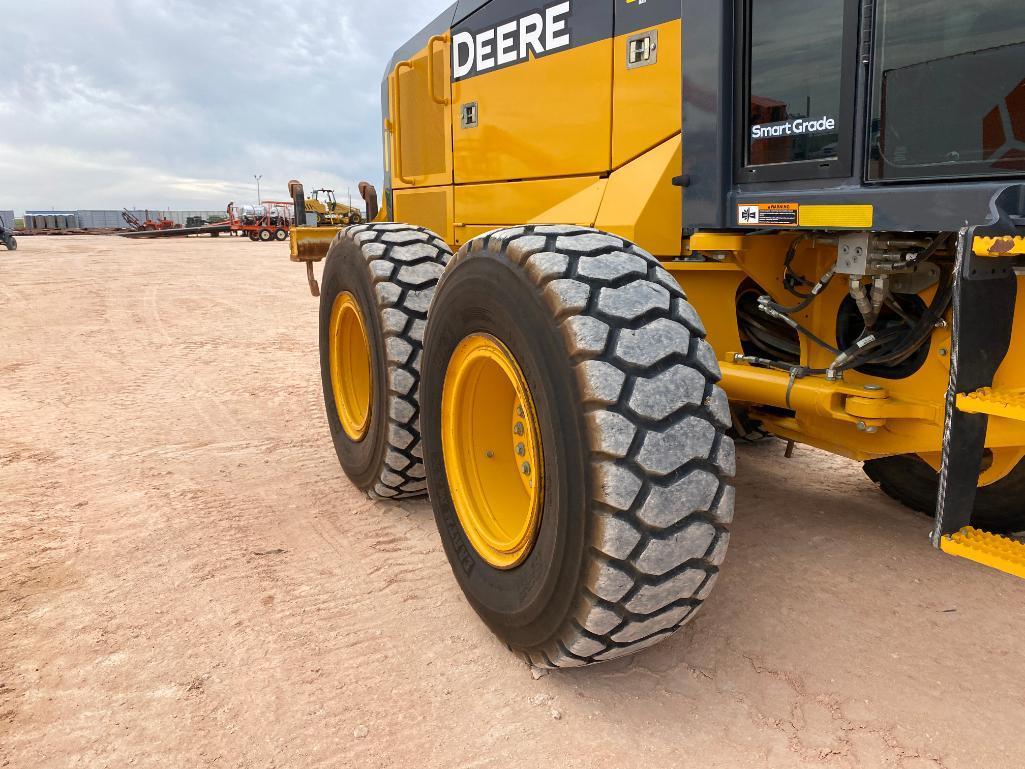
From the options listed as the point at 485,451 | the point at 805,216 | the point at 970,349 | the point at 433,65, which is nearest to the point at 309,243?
the point at 433,65

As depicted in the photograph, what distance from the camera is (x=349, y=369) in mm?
4727

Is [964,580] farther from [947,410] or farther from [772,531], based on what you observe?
[947,410]

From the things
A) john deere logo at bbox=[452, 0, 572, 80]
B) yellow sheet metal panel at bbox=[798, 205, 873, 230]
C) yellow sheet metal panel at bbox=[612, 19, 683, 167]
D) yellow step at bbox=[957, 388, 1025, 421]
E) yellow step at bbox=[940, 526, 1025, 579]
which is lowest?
→ yellow step at bbox=[940, 526, 1025, 579]

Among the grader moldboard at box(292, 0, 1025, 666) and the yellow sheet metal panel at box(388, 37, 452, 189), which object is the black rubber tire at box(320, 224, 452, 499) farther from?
the yellow sheet metal panel at box(388, 37, 452, 189)

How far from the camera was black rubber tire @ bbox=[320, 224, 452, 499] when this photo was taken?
379 centimetres

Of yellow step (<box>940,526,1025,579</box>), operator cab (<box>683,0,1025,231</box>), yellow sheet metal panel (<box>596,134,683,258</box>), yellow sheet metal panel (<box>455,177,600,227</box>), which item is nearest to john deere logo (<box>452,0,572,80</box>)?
yellow sheet metal panel (<box>455,177,600,227</box>)

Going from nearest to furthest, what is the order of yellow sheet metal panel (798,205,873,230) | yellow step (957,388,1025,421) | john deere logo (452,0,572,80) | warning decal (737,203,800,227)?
yellow step (957,388,1025,421)
yellow sheet metal panel (798,205,873,230)
warning decal (737,203,800,227)
john deere logo (452,0,572,80)

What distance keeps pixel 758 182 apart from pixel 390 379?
6.27ft

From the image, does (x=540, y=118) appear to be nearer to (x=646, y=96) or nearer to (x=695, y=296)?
(x=646, y=96)

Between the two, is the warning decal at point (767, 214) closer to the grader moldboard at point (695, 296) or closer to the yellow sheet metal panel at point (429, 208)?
the grader moldboard at point (695, 296)

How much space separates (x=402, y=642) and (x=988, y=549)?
1.88 m

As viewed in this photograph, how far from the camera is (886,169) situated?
2.25 m

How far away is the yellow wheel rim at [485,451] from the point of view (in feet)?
9.59

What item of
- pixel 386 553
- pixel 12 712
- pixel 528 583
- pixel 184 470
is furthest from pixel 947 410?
pixel 184 470
